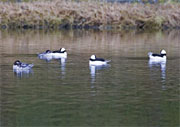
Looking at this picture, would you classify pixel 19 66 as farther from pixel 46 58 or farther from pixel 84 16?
pixel 84 16

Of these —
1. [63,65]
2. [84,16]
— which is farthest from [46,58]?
[84,16]

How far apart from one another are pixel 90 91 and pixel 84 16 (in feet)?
116

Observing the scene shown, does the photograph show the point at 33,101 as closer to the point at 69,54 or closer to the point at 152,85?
the point at 152,85

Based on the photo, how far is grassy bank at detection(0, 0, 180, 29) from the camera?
176 feet

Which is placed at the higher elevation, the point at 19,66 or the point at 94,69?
the point at 19,66

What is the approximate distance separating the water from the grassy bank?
894 inches

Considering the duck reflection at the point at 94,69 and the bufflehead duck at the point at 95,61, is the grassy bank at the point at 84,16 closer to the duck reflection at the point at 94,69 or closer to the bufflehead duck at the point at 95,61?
the bufflehead duck at the point at 95,61

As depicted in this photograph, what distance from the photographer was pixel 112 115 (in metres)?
15.3

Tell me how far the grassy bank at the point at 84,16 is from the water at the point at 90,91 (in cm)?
2270

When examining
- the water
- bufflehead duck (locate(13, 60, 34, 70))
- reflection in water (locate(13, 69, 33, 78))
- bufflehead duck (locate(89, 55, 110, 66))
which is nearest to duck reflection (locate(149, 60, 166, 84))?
the water

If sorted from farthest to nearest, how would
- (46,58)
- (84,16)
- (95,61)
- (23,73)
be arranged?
(84,16) → (46,58) → (95,61) → (23,73)

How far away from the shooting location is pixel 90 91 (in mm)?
18609

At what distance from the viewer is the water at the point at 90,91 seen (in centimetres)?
1495

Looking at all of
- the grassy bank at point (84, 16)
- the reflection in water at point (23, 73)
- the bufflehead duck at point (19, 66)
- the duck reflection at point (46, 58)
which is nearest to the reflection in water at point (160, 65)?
the duck reflection at point (46, 58)
